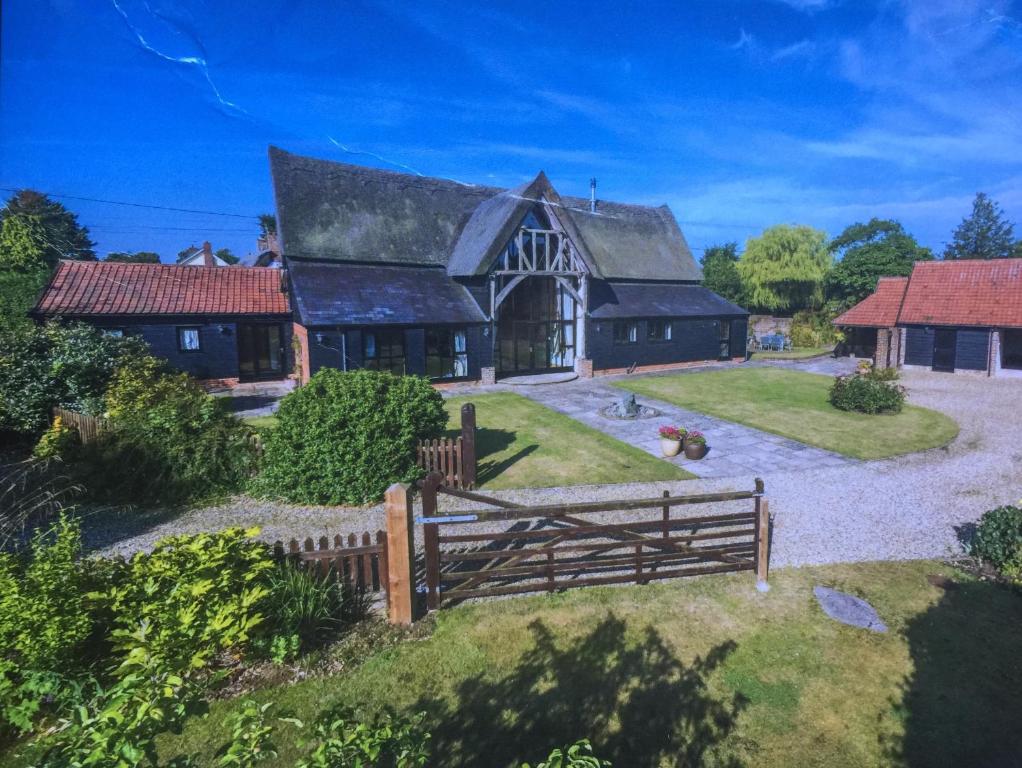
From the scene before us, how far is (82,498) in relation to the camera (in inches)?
413

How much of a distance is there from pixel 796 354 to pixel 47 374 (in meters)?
38.7

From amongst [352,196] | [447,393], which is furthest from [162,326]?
[447,393]

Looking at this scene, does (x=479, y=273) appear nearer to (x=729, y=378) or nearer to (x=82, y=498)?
(x=729, y=378)

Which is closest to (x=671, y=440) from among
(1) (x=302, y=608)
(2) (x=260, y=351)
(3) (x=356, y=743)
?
(1) (x=302, y=608)

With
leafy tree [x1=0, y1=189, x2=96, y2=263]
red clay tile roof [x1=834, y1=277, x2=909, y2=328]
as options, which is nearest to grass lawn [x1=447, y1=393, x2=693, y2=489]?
leafy tree [x1=0, y1=189, x2=96, y2=263]

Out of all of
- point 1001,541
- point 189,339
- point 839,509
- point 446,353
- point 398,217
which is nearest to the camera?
point 1001,541

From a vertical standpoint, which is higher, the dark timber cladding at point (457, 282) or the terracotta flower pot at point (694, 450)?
the dark timber cladding at point (457, 282)

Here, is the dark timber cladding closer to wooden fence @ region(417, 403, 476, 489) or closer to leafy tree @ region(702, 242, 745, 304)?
wooden fence @ region(417, 403, 476, 489)

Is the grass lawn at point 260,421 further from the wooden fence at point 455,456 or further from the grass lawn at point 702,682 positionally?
the grass lawn at point 702,682

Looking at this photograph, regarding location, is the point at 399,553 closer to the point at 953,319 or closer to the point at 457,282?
the point at 457,282

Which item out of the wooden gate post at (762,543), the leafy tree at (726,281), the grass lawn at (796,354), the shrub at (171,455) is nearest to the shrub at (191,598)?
the shrub at (171,455)

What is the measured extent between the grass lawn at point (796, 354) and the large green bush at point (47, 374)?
3394cm

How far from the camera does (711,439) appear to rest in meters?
15.6

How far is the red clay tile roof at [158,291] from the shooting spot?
2098 centimetres
